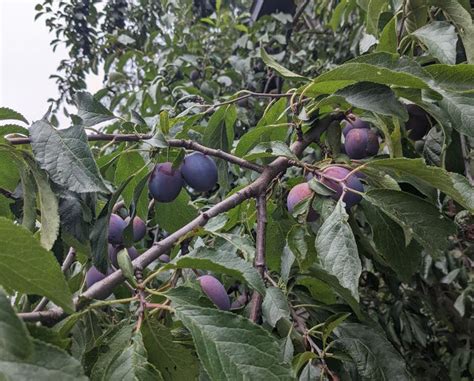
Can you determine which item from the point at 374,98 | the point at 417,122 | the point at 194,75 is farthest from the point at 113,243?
the point at 194,75

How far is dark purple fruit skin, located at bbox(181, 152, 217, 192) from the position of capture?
0.63 meters

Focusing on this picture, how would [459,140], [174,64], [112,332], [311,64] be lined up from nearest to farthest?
[112,332], [459,140], [174,64], [311,64]

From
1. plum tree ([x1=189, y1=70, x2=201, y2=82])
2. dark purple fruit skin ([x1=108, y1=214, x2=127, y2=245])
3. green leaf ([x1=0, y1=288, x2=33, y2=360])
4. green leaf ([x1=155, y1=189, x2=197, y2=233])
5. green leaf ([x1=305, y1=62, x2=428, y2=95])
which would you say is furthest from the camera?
plum tree ([x1=189, y1=70, x2=201, y2=82])

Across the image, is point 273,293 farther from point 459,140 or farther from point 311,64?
point 311,64

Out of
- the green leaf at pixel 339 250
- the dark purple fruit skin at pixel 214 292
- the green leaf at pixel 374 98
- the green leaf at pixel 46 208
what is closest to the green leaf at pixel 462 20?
the green leaf at pixel 374 98

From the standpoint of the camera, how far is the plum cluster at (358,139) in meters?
0.68

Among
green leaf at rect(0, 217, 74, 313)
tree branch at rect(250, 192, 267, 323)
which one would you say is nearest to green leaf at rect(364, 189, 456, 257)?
tree branch at rect(250, 192, 267, 323)

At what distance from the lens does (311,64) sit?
2.13 meters

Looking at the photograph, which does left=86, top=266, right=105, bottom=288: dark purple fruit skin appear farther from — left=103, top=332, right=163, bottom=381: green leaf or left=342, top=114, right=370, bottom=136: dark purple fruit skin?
left=342, top=114, right=370, bottom=136: dark purple fruit skin

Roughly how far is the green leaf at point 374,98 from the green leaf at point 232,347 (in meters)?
0.27

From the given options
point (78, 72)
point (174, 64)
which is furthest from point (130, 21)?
point (174, 64)

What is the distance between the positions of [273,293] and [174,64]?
1.49 meters

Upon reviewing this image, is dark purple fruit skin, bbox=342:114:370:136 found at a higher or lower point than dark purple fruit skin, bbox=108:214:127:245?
lower

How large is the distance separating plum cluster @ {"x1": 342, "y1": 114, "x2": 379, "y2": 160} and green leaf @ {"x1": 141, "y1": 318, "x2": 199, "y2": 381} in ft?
1.18
